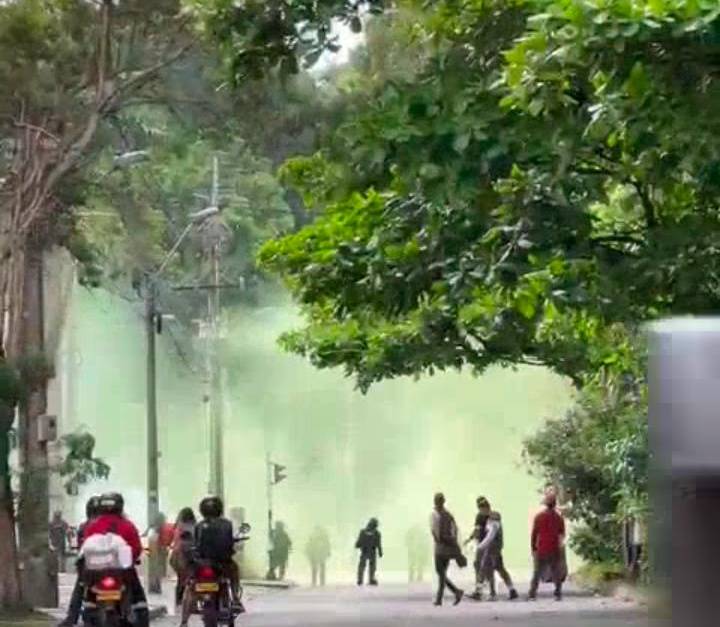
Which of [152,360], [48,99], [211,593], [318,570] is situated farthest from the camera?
[318,570]

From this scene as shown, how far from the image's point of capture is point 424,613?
28.4 metres

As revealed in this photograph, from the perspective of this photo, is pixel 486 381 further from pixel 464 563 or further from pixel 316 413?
pixel 464 563

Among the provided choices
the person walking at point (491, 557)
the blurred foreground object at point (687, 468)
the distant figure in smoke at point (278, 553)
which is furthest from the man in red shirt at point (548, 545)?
the blurred foreground object at point (687, 468)

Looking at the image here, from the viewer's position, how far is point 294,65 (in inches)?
583

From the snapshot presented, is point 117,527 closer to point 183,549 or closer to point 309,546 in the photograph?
point 183,549

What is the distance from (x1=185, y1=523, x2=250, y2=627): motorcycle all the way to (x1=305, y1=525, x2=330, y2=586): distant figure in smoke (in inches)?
1149

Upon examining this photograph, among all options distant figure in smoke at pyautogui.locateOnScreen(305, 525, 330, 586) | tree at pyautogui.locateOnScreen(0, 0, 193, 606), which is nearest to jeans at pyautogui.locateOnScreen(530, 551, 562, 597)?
tree at pyautogui.locateOnScreen(0, 0, 193, 606)

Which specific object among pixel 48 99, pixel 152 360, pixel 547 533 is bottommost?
pixel 547 533

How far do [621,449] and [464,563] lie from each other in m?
4.53

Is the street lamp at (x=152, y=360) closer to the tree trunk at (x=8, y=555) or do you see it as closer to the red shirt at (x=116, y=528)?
the tree trunk at (x=8, y=555)

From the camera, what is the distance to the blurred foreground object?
11.3 ft

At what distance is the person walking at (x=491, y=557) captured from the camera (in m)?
31.8

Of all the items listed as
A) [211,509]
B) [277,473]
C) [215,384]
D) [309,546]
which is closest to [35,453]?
[211,509]

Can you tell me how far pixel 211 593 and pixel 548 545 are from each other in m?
10.8
